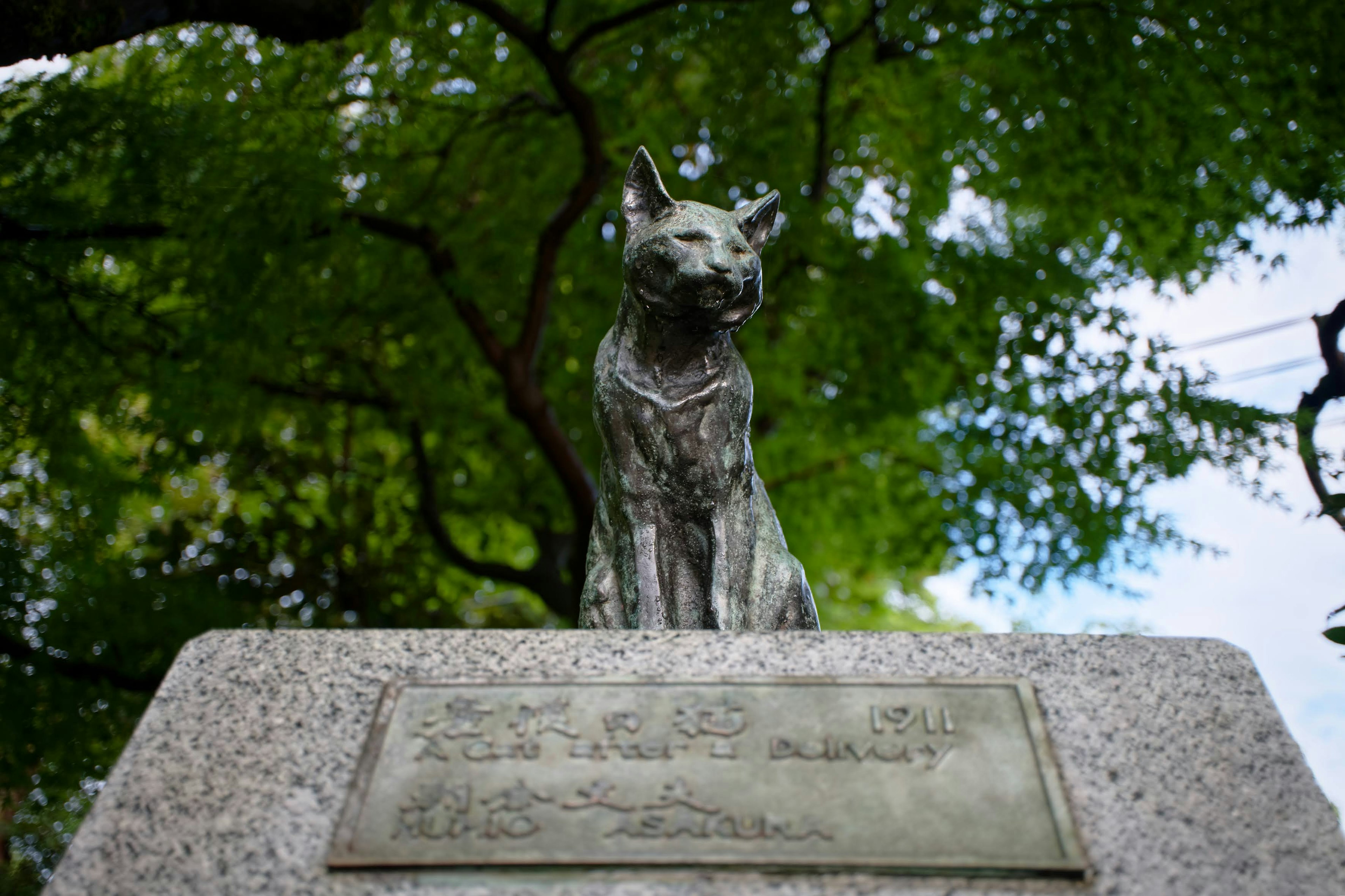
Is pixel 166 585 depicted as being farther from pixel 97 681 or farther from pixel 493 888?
pixel 493 888

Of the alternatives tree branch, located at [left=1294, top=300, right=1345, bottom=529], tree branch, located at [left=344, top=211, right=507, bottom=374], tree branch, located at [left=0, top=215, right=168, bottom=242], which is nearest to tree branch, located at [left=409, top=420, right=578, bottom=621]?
tree branch, located at [left=344, top=211, right=507, bottom=374]

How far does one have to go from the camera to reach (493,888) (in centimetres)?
259

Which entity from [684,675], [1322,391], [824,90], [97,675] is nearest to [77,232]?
[97,675]

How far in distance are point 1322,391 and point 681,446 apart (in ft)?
15.1

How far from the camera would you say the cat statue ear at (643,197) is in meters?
3.93

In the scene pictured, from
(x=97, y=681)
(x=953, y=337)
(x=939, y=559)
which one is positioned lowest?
(x=97, y=681)

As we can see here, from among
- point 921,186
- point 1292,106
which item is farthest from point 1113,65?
point 921,186

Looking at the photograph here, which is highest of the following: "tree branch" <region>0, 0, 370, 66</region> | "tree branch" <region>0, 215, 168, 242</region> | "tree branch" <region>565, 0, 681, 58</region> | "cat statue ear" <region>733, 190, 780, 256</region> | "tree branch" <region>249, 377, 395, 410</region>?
"tree branch" <region>565, 0, 681, 58</region>

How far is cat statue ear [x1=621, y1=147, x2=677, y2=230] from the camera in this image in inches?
155

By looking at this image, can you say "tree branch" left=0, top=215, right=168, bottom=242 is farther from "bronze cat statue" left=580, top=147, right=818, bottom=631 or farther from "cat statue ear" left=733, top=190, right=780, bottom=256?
"cat statue ear" left=733, top=190, right=780, bottom=256

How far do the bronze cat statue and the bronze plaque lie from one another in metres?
0.72

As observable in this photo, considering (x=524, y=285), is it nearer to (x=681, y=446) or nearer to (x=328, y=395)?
(x=328, y=395)

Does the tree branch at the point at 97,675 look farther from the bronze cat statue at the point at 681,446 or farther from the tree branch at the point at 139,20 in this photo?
the bronze cat statue at the point at 681,446

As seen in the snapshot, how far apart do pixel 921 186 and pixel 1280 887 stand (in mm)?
8770
